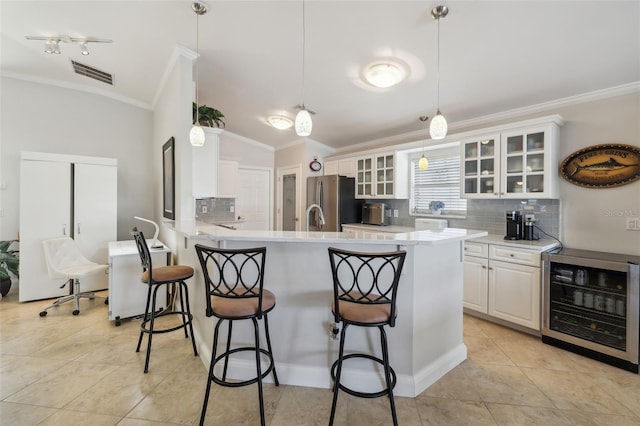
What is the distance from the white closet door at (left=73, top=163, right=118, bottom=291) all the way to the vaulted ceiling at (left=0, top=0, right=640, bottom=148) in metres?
1.35

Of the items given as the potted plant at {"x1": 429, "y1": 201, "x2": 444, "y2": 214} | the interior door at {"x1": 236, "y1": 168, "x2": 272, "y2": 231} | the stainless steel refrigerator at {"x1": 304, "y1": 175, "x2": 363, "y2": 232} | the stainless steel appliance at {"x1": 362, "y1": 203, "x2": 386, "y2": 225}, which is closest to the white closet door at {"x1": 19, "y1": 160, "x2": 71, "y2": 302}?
the interior door at {"x1": 236, "y1": 168, "x2": 272, "y2": 231}

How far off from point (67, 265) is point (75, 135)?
2061mm

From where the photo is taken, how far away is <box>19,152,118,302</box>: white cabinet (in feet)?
12.0

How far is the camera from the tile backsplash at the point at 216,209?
5.42m

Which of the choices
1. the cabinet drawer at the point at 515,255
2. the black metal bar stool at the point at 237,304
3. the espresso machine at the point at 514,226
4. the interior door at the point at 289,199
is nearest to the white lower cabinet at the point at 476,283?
the cabinet drawer at the point at 515,255

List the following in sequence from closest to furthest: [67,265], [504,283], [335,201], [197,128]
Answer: [197,128] < [504,283] < [67,265] < [335,201]

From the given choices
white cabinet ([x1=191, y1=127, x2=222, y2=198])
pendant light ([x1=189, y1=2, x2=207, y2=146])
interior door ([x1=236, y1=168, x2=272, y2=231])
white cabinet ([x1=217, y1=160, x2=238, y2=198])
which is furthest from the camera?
interior door ([x1=236, y1=168, x2=272, y2=231])

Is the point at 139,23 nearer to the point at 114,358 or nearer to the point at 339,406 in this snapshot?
the point at 114,358

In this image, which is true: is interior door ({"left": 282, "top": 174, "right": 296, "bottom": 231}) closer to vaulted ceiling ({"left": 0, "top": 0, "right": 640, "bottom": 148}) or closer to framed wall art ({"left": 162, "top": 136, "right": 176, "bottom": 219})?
vaulted ceiling ({"left": 0, "top": 0, "right": 640, "bottom": 148})

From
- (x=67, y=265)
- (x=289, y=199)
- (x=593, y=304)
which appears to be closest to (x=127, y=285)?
(x=67, y=265)

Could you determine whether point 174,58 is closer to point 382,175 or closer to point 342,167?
point 342,167

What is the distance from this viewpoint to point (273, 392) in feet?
6.48

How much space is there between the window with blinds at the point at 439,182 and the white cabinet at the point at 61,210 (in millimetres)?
4403

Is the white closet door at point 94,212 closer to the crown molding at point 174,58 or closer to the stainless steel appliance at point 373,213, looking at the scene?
the crown molding at point 174,58
